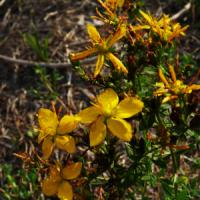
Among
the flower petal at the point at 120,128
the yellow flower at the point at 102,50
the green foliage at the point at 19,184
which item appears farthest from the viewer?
the green foliage at the point at 19,184

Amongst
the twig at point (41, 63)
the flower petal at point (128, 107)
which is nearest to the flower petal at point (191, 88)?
the flower petal at point (128, 107)

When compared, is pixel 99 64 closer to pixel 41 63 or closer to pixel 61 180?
pixel 61 180

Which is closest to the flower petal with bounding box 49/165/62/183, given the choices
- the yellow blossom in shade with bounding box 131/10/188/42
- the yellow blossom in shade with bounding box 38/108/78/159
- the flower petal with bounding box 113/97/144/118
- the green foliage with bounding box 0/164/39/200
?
the yellow blossom in shade with bounding box 38/108/78/159

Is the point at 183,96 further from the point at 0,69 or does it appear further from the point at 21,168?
the point at 0,69

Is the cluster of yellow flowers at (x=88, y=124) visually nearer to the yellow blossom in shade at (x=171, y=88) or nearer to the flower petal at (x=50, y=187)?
the flower petal at (x=50, y=187)

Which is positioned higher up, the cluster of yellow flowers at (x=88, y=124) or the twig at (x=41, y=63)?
the cluster of yellow flowers at (x=88, y=124)

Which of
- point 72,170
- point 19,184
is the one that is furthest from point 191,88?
point 19,184
